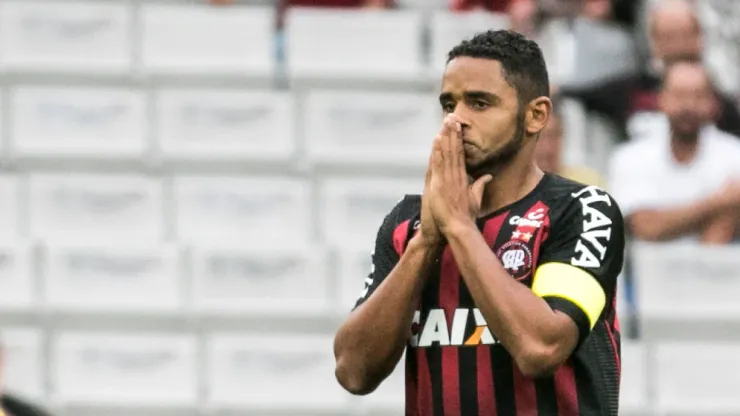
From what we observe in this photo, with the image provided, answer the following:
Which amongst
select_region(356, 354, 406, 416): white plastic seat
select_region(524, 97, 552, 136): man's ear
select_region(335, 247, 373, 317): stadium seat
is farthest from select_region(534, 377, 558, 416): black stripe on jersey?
select_region(335, 247, 373, 317): stadium seat

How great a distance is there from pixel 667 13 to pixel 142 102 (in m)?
2.34

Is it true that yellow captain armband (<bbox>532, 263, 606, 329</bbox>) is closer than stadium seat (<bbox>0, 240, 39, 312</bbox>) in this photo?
Yes

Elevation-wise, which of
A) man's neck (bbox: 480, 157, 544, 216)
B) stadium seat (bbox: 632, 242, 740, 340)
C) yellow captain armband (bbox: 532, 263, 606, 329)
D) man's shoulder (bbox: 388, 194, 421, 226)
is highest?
man's neck (bbox: 480, 157, 544, 216)

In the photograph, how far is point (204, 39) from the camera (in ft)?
24.9

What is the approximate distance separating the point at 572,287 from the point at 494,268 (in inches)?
6.8

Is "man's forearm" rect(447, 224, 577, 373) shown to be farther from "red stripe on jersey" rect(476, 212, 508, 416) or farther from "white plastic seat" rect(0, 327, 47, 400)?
"white plastic seat" rect(0, 327, 47, 400)

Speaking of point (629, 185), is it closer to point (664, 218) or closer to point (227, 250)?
point (664, 218)

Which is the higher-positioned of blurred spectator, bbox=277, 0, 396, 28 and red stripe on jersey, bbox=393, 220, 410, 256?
blurred spectator, bbox=277, 0, 396, 28

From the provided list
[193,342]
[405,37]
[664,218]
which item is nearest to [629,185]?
[664,218]

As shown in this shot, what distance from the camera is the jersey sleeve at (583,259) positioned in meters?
2.99

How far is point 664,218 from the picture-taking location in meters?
6.64

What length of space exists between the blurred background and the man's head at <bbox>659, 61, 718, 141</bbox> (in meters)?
0.01

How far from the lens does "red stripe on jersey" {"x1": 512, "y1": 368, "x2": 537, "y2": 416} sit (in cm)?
299

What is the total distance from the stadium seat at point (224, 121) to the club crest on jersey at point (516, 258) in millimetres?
4262
